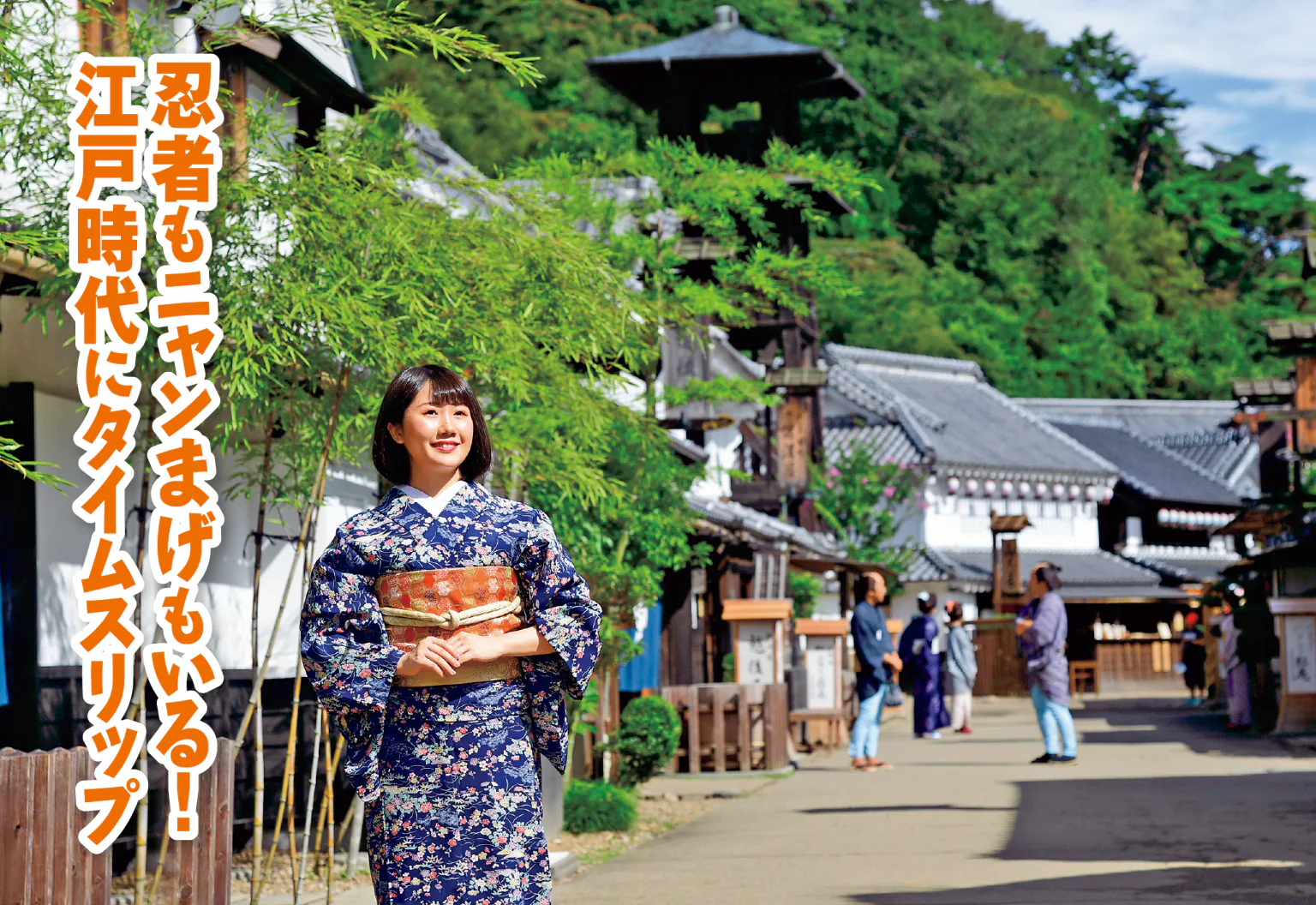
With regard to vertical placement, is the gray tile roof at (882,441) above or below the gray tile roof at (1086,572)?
above

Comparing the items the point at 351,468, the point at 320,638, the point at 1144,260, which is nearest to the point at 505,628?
the point at 320,638

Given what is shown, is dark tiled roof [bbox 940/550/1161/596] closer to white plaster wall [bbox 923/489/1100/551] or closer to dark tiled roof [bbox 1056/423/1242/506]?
white plaster wall [bbox 923/489/1100/551]

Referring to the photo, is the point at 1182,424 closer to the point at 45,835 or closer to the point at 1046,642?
the point at 1046,642

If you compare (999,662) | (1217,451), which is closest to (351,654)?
(999,662)

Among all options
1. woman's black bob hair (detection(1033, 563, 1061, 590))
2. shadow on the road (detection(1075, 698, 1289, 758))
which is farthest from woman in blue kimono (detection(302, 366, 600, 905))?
shadow on the road (detection(1075, 698, 1289, 758))

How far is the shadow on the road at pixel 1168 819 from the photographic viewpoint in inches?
410

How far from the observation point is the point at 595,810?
12516mm

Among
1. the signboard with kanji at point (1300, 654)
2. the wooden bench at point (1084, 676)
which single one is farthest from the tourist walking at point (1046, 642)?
the wooden bench at point (1084, 676)

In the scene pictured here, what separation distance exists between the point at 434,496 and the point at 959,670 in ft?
70.9

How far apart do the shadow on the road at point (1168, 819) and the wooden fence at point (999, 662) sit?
1088 inches

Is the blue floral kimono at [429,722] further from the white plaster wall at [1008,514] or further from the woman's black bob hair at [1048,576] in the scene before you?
the white plaster wall at [1008,514]

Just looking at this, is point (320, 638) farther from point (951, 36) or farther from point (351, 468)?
point (951, 36)

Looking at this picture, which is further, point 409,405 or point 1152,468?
point 1152,468

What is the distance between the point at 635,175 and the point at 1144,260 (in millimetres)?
53118
